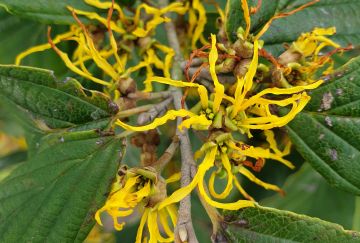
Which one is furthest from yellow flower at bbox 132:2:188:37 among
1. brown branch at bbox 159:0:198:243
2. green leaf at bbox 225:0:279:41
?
green leaf at bbox 225:0:279:41

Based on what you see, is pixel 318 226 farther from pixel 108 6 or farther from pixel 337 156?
pixel 108 6

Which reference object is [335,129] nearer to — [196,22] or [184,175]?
[184,175]

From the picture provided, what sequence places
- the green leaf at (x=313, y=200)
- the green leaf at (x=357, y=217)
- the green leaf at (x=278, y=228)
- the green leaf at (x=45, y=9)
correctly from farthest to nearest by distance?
the green leaf at (x=313, y=200), the green leaf at (x=357, y=217), the green leaf at (x=45, y=9), the green leaf at (x=278, y=228)

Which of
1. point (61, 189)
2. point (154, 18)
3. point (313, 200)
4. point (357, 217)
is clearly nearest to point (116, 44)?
point (154, 18)

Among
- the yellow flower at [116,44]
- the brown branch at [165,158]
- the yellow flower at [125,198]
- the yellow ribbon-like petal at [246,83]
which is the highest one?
the yellow flower at [116,44]

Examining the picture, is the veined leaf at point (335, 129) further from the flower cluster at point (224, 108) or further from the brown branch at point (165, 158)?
the brown branch at point (165, 158)

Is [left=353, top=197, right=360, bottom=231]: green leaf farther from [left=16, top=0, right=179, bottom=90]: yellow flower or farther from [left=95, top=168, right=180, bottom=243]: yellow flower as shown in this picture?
[left=95, top=168, right=180, bottom=243]: yellow flower

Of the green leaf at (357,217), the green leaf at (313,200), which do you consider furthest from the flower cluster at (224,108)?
Answer: the green leaf at (313,200)

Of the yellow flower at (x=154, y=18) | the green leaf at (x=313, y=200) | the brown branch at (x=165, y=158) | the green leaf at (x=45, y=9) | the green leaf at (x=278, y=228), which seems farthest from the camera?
the green leaf at (x=313, y=200)
